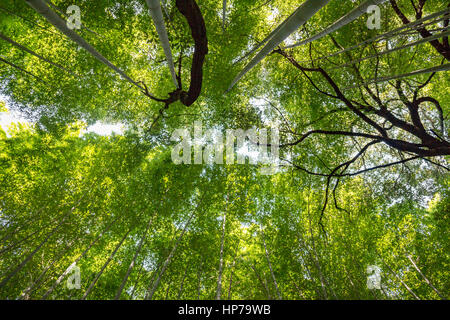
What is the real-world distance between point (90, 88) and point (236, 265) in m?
7.93

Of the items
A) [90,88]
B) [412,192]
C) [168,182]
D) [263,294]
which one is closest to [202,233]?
[168,182]

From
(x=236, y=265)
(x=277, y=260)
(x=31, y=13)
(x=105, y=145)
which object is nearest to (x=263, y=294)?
(x=236, y=265)

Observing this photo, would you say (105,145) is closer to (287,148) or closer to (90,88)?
(90,88)

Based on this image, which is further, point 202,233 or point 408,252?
point 408,252

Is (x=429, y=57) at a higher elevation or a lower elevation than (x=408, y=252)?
higher

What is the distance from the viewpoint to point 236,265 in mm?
7738

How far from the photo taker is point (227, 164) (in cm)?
623

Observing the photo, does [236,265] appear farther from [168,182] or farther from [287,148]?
[287,148]

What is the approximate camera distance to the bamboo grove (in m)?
3.47

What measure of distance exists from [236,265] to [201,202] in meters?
3.87

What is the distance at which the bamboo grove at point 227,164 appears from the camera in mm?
3475

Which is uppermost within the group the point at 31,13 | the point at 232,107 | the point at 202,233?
the point at 31,13

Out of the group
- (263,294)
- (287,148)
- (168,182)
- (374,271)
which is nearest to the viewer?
(287,148)

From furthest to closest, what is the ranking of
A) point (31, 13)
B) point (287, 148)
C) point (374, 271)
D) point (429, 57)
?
point (374, 271), point (287, 148), point (429, 57), point (31, 13)
